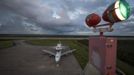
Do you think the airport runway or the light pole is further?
the airport runway

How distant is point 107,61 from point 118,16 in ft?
3.01

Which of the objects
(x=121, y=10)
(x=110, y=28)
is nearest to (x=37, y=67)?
(x=110, y=28)

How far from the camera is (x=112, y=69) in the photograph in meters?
2.68

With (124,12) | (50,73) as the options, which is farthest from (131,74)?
(124,12)

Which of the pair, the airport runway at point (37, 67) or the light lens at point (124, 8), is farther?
the airport runway at point (37, 67)

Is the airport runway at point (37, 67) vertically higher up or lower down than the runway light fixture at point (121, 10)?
lower down

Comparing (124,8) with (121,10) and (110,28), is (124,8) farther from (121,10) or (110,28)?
(110,28)

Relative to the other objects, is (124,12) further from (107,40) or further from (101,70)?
(101,70)

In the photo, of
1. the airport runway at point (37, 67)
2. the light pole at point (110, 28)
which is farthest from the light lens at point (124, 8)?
the airport runway at point (37, 67)

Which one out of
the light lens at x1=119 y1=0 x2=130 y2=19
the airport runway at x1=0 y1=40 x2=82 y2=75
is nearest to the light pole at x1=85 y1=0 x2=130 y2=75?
the light lens at x1=119 y1=0 x2=130 y2=19

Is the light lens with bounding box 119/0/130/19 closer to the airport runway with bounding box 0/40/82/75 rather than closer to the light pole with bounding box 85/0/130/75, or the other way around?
the light pole with bounding box 85/0/130/75

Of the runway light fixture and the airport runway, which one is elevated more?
the runway light fixture

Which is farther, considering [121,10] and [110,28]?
[110,28]

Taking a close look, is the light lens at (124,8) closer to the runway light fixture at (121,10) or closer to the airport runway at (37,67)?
the runway light fixture at (121,10)
